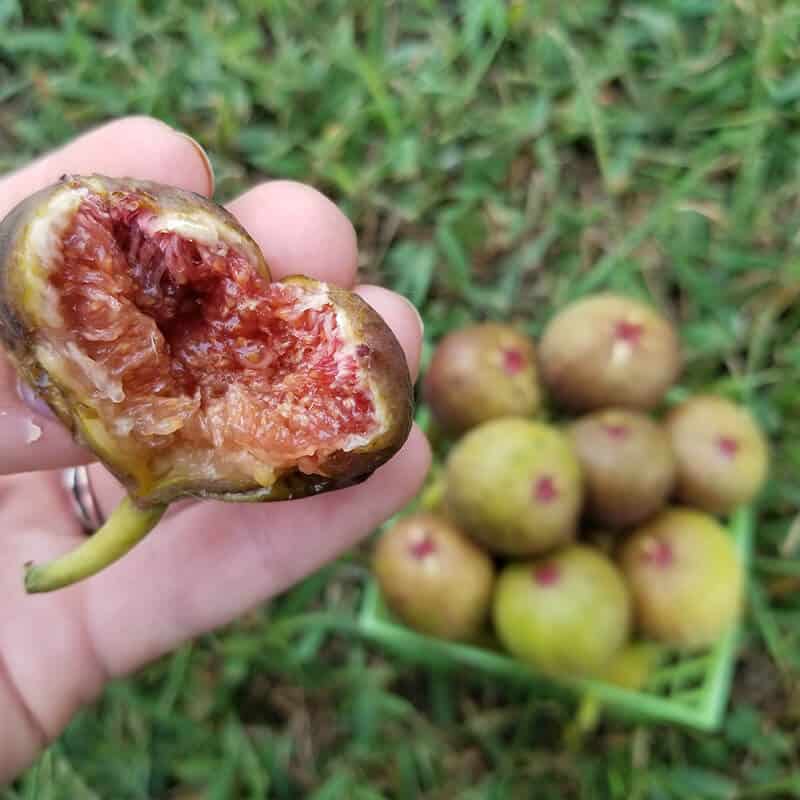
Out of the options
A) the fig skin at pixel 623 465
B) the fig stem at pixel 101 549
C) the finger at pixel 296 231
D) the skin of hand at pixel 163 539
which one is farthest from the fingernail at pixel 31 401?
the fig skin at pixel 623 465

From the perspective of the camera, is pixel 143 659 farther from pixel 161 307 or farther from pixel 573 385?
pixel 573 385

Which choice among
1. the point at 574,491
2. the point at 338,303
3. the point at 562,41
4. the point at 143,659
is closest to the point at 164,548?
the point at 143,659

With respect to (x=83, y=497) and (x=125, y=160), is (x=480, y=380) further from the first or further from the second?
(x=125, y=160)

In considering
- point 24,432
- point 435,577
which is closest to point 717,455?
point 435,577

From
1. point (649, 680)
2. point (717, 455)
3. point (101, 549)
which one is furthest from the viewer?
point (649, 680)

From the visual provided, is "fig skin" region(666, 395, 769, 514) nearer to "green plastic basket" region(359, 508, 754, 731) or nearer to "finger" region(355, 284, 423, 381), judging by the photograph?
"green plastic basket" region(359, 508, 754, 731)

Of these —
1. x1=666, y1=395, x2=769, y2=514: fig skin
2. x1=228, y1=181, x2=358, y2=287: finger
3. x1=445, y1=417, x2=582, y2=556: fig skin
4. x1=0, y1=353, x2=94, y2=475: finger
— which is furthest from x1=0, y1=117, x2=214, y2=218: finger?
x1=666, y1=395, x2=769, y2=514: fig skin

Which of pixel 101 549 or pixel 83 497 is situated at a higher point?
pixel 101 549
